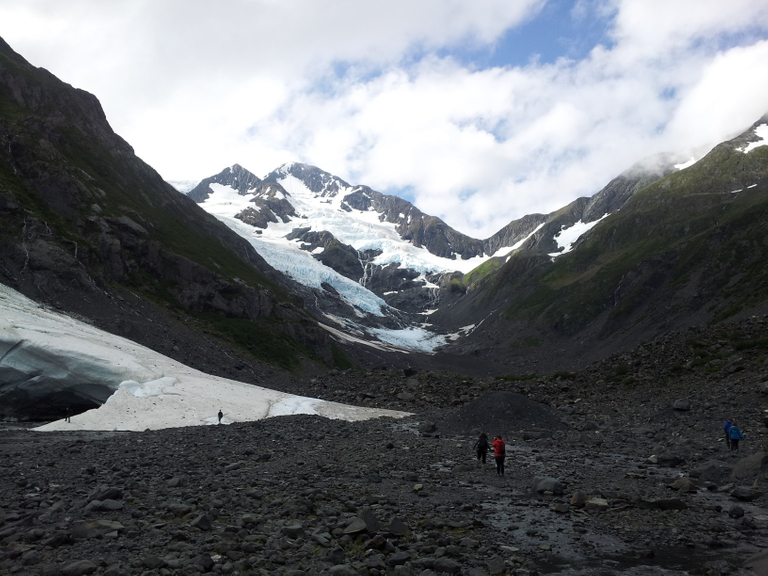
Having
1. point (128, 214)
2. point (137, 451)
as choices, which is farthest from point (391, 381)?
point (128, 214)

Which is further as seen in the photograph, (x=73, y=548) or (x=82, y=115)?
(x=82, y=115)

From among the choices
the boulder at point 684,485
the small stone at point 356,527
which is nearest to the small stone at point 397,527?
the small stone at point 356,527

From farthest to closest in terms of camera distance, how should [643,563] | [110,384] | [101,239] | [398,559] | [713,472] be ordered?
[101,239], [110,384], [713,472], [643,563], [398,559]

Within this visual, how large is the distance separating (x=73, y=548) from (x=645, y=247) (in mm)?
166112

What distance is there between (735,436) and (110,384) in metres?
34.7

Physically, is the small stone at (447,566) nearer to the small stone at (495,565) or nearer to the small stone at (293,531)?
the small stone at (495,565)

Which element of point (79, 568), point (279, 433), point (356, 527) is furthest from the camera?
point (279, 433)

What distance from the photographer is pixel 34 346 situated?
3114cm

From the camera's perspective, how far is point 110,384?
32938 millimetres

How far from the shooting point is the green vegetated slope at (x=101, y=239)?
196 feet

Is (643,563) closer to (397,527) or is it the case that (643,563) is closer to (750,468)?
(397,527)

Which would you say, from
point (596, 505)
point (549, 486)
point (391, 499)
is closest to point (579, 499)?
point (596, 505)

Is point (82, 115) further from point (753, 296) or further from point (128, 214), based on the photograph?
point (753, 296)

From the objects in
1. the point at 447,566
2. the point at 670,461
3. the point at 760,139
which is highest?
the point at 760,139
